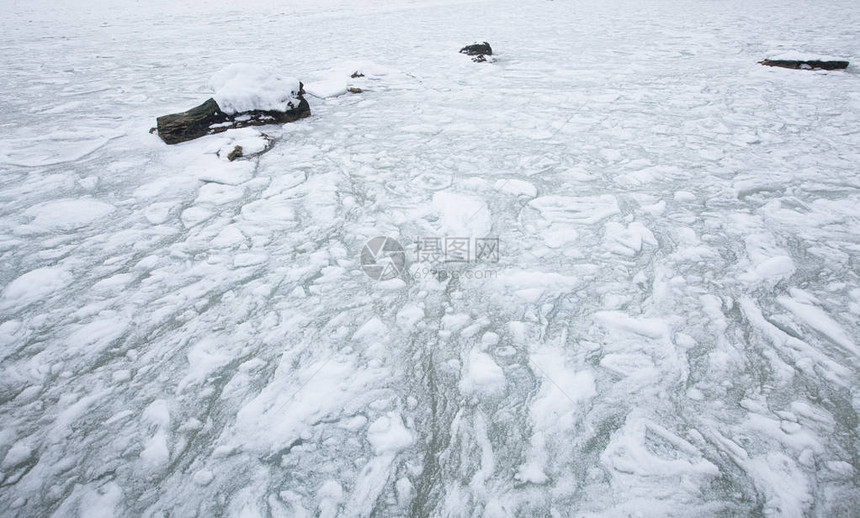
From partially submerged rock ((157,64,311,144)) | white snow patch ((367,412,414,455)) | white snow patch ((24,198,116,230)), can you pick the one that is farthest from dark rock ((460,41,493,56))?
white snow patch ((367,412,414,455))

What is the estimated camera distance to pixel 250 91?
4.00 m

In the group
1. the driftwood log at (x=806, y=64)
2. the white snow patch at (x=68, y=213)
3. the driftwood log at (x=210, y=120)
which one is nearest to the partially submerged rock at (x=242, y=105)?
the driftwood log at (x=210, y=120)

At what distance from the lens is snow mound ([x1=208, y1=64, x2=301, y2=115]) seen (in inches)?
155

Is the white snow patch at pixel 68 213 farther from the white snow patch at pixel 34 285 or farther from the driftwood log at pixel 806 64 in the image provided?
the driftwood log at pixel 806 64

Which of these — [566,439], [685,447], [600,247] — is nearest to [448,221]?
[600,247]

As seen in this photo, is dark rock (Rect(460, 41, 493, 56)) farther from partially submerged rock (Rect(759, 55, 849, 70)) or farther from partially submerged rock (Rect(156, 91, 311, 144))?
partially submerged rock (Rect(759, 55, 849, 70))

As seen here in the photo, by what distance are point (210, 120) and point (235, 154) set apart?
0.91m

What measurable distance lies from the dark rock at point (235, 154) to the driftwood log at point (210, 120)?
726mm

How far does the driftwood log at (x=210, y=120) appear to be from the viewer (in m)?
3.64

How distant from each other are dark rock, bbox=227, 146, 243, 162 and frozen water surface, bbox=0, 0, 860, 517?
0.10 metres

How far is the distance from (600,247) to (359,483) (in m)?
1.75

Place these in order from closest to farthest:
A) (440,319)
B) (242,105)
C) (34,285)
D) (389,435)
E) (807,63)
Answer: (389,435)
(440,319)
(34,285)
(242,105)
(807,63)

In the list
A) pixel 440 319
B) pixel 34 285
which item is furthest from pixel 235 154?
pixel 440 319

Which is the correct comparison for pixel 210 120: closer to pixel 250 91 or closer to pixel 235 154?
pixel 250 91
